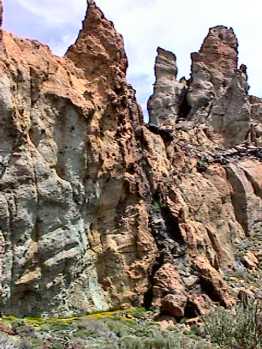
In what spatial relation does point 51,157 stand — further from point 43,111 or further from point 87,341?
point 87,341

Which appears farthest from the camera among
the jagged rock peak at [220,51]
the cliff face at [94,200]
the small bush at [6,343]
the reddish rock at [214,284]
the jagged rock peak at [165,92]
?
the jagged rock peak at [220,51]

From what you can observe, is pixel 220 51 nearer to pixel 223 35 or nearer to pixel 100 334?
pixel 223 35

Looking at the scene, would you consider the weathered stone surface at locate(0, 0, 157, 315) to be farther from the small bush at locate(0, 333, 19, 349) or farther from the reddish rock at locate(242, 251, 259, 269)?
the reddish rock at locate(242, 251, 259, 269)

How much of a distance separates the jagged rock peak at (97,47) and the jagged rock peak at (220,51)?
105ft

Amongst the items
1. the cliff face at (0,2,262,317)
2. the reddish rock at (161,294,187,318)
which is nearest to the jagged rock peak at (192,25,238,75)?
the cliff face at (0,2,262,317)

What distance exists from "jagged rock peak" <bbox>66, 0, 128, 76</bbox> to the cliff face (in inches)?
2.9

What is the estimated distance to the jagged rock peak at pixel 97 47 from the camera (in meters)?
40.1

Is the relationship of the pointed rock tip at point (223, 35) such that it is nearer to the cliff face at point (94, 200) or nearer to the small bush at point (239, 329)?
the cliff face at point (94, 200)

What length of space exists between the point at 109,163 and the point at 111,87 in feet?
16.3

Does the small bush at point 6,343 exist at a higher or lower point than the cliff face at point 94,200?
lower

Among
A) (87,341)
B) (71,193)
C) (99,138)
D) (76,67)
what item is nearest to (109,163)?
(99,138)

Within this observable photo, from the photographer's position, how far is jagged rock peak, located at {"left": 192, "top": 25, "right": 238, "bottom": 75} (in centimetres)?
7262

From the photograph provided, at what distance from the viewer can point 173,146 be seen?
51.5 metres

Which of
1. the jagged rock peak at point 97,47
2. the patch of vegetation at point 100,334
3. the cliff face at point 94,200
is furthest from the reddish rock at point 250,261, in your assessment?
the jagged rock peak at point 97,47
